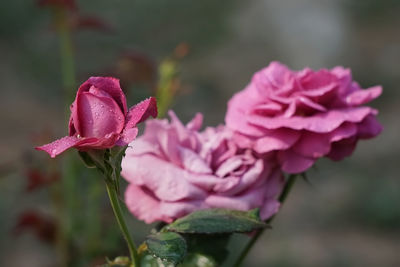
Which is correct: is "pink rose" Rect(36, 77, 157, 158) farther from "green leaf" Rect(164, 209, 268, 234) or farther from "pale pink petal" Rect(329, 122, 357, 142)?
"pale pink petal" Rect(329, 122, 357, 142)

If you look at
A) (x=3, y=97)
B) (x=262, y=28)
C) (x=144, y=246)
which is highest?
(x=144, y=246)

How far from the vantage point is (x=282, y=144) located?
0.54 meters

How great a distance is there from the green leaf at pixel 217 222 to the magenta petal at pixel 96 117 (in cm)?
10

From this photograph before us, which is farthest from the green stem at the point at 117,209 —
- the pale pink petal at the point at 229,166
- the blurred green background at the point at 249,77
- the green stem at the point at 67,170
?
the blurred green background at the point at 249,77

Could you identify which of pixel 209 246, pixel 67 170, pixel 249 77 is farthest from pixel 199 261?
pixel 249 77

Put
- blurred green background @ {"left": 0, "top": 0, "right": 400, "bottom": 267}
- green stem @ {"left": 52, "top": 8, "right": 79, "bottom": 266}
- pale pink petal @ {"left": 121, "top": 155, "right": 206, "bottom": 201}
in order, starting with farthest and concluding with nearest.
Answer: blurred green background @ {"left": 0, "top": 0, "right": 400, "bottom": 267}
green stem @ {"left": 52, "top": 8, "right": 79, "bottom": 266}
pale pink petal @ {"left": 121, "top": 155, "right": 206, "bottom": 201}

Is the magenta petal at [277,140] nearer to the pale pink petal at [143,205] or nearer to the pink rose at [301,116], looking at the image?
the pink rose at [301,116]

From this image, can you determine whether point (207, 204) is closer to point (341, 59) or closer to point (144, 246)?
point (144, 246)

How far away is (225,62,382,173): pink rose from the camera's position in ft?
1.78

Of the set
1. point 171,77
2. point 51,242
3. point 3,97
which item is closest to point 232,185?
point 171,77

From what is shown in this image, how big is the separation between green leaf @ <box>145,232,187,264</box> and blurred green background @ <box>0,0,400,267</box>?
51.5 inches

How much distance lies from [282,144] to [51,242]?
0.56 m

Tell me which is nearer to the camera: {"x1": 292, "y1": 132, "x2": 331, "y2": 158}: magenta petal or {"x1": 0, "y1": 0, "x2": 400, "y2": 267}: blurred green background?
{"x1": 292, "y1": 132, "x2": 331, "y2": 158}: magenta petal

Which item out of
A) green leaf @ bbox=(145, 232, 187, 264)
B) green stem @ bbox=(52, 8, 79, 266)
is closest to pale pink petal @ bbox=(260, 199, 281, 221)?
green leaf @ bbox=(145, 232, 187, 264)
